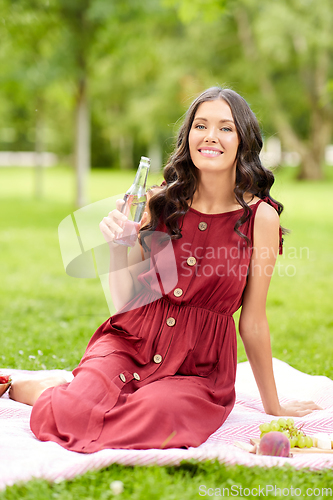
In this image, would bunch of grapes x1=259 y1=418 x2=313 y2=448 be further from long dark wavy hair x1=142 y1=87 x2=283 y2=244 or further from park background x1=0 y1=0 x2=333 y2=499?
long dark wavy hair x1=142 y1=87 x2=283 y2=244

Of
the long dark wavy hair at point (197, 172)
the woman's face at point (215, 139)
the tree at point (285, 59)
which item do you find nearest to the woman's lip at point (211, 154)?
the woman's face at point (215, 139)

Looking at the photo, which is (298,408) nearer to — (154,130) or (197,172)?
(197,172)

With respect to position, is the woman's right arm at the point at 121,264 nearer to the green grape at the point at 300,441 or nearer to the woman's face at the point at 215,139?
the woman's face at the point at 215,139

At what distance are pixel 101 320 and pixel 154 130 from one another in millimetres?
26560

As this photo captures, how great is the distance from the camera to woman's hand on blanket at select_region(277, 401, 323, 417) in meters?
3.33

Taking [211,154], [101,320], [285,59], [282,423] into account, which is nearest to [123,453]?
[282,423]

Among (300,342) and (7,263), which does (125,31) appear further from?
(300,342)

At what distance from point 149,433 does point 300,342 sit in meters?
2.88

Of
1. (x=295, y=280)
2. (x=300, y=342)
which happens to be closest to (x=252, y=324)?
(x=300, y=342)

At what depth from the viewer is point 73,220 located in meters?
3.23

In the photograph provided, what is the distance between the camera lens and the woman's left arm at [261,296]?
3104 mm

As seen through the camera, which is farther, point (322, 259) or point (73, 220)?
point (322, 259)

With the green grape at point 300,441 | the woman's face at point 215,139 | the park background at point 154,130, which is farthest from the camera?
the park background at point 154,130

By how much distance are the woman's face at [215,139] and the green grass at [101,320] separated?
68 cm
